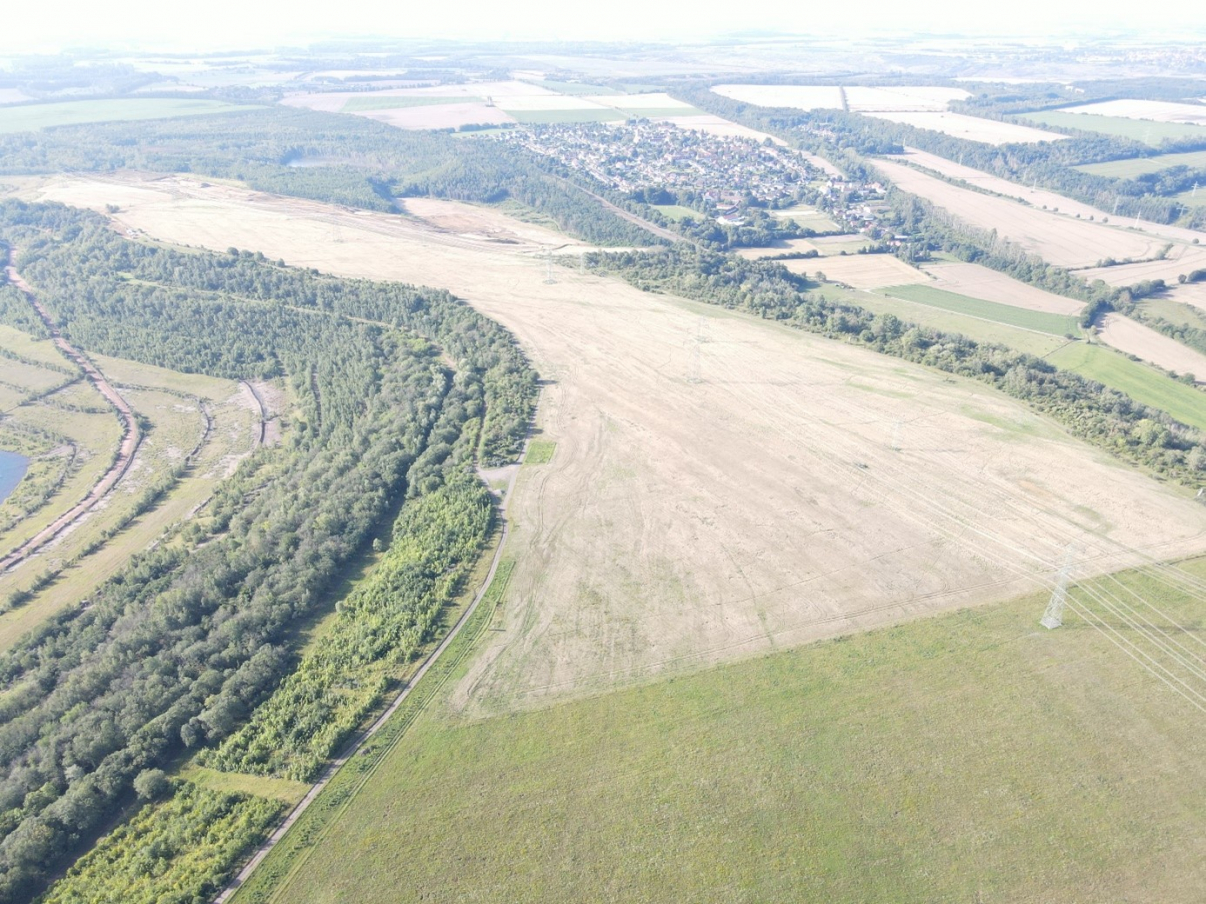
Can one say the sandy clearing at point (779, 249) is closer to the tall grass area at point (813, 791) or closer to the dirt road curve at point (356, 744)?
the dirt road curve at point (356, 744)

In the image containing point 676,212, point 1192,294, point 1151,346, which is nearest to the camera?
point 1151,346

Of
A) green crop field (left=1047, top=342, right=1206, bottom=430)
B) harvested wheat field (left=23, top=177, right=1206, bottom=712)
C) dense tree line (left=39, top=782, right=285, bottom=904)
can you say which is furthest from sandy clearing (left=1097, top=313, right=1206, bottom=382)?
dense tree line (left=39, top=782, right=285, bottom=904)

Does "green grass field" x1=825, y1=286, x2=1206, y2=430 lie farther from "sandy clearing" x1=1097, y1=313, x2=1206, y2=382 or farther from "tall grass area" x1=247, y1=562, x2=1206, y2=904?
"tall grass area" x1=247, y1=562, x2=1206, y2=904

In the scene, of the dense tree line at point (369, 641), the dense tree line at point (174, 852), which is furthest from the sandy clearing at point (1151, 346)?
the dense tree line at point (174, 852)

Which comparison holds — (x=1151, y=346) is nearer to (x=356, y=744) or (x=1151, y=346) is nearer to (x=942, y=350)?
(x=942, y=350)

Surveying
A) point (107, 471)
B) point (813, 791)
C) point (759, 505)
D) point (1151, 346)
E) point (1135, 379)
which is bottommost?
point (107, 471)

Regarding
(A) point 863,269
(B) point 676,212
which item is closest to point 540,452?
(A) point 863,269

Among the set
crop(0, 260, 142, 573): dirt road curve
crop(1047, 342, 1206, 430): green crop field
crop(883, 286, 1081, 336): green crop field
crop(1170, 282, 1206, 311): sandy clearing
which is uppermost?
crop(1170, 282, 1206, 311): sandy clearing
